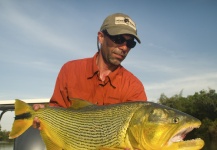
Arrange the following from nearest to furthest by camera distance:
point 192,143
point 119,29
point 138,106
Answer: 1. point 192,143
2. point 138,106
3. point 119,29

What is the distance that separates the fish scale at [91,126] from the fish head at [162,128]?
0.16m

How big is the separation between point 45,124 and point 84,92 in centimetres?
126

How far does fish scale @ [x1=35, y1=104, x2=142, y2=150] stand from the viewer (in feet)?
13.1

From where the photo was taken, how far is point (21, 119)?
15.3 ft

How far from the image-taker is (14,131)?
4578 mm

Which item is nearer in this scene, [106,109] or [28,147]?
[106,109]

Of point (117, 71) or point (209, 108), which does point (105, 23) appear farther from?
point (209, 108)

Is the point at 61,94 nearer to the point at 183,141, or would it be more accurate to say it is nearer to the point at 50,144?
the point at 50,144

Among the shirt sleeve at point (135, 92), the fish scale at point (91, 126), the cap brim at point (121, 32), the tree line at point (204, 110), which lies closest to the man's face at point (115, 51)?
the cap brim at point (121, 32)

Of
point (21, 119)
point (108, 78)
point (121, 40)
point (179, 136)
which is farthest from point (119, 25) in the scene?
point (179, 136)

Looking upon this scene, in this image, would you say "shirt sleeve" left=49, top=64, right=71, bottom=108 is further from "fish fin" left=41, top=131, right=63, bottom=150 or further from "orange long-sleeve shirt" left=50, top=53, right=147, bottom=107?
"fish fin" left=41, top=131, right=63, bottom=150

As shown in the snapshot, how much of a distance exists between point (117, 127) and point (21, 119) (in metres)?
1.55

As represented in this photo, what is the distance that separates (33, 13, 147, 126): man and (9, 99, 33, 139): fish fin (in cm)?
97

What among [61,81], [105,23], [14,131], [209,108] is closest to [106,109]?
[14,131]
